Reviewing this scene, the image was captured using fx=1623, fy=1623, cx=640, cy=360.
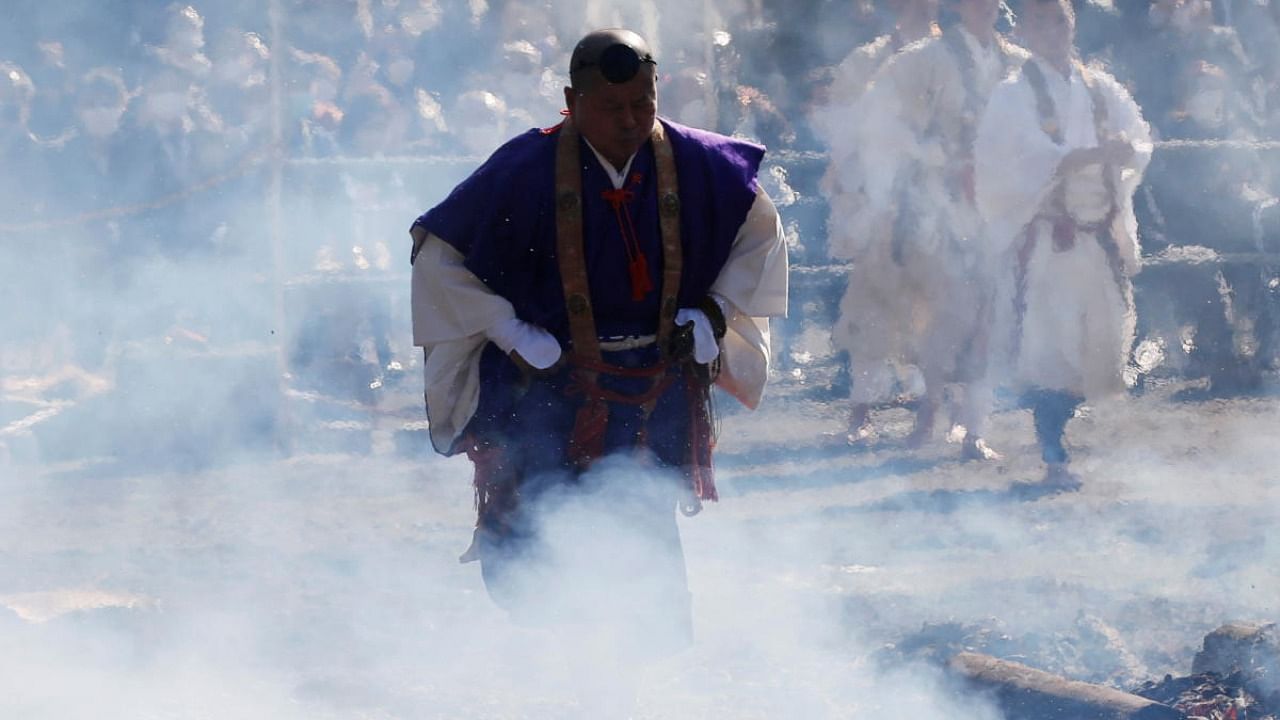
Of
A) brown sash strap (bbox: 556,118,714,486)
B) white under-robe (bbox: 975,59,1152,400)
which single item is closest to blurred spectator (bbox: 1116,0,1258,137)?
white under-robe (bbox: 975,59,1152,400)

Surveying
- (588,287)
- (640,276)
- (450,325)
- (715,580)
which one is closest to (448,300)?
(450,325)

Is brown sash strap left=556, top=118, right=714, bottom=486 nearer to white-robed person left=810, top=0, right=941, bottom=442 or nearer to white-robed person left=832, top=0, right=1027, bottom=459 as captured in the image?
white-robed person left=832, top=0, right=1027, bottom=459

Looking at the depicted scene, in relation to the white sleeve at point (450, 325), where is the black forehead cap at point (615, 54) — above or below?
above

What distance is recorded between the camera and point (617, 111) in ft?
12.4

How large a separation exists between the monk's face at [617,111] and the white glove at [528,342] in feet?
1.55

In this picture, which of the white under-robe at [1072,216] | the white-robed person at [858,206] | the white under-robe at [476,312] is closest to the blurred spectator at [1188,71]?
the white-robed person at [858,206]

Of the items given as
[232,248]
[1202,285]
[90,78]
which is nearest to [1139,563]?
[1202,285]

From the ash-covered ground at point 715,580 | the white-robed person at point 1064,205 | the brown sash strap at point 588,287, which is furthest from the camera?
the white-robed person at point 1064,205

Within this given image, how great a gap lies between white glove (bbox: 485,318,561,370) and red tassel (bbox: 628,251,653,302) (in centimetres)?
23

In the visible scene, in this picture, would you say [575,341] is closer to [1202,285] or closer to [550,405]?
[550,405]

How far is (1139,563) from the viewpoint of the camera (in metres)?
5.82

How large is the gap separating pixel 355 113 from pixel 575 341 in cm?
761

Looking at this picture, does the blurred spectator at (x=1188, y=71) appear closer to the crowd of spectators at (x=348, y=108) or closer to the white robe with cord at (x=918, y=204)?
the crowd of spectators at (x=348, y=108)

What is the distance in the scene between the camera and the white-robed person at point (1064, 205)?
7234mm
